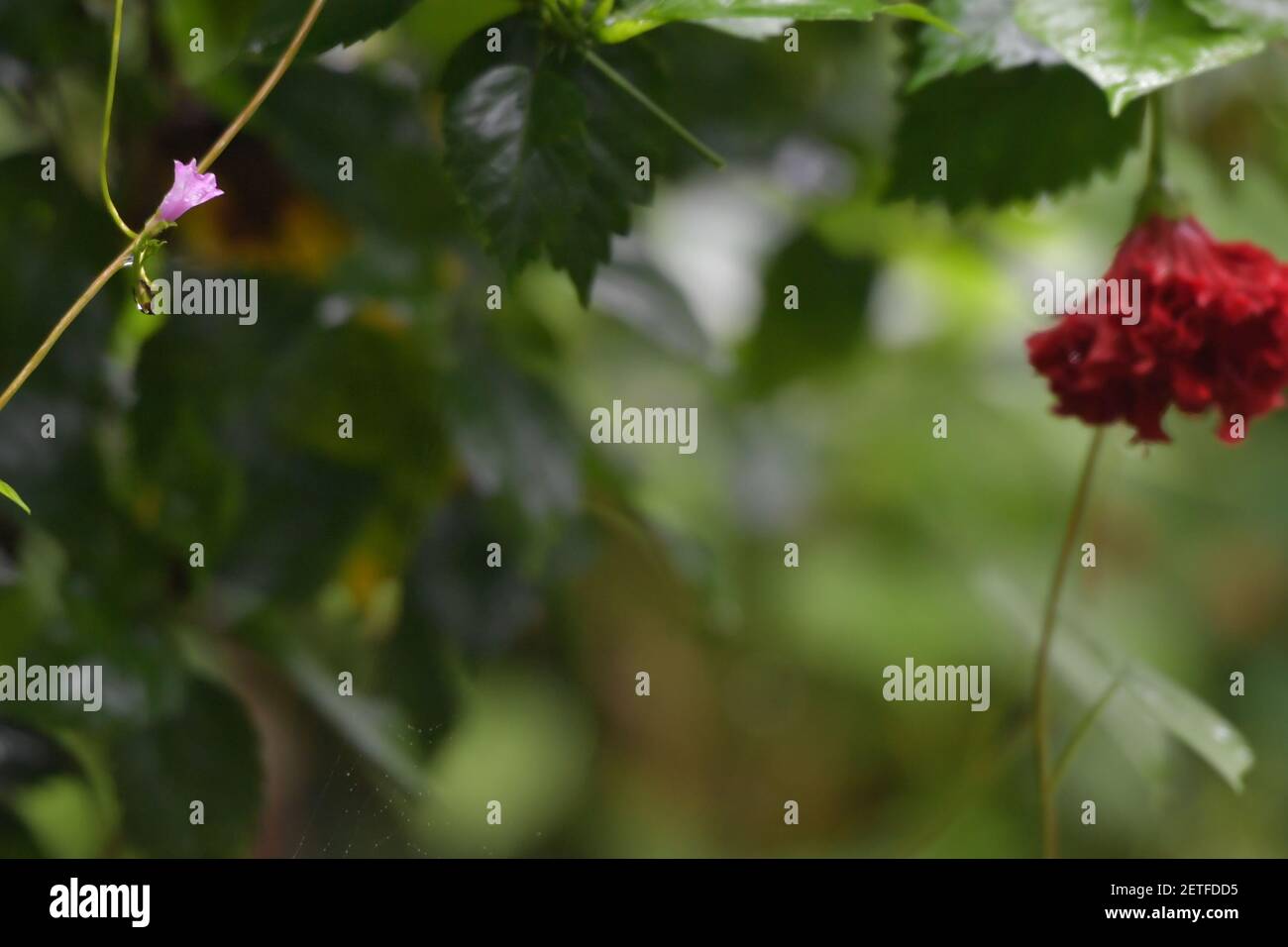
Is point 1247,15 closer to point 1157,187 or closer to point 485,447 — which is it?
point 1157,187

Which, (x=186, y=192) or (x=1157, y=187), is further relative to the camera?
(x=1157, y=187)

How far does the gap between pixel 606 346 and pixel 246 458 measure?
463 mm

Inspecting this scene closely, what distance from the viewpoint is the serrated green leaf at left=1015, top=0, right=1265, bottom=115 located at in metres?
0.36

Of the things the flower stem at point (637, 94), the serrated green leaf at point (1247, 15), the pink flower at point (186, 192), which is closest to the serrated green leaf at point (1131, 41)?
the serrated green leaf at point (1247, 15)

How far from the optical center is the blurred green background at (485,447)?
54cm

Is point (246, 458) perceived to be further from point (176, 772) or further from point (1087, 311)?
point (1087, 311)

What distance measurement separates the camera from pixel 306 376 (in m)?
0.62

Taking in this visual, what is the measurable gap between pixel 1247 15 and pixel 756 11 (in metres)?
0.16

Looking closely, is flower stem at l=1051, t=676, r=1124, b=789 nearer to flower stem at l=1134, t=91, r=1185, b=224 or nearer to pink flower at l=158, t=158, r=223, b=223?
flower stem at l=1134, t=91, r=1185, b=224

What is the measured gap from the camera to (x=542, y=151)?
1.23 feet

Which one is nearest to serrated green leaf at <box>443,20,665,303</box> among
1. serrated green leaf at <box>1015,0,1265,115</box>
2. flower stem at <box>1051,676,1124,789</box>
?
serrated green leaf at <box>1015,0,1265,115</box>

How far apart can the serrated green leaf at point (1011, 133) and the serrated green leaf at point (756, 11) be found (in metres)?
0.15

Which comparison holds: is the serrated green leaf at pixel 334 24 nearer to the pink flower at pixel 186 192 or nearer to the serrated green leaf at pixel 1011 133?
the pink flower at pixel 186 192

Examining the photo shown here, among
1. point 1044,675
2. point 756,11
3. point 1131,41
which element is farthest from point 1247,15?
point 1044,675
